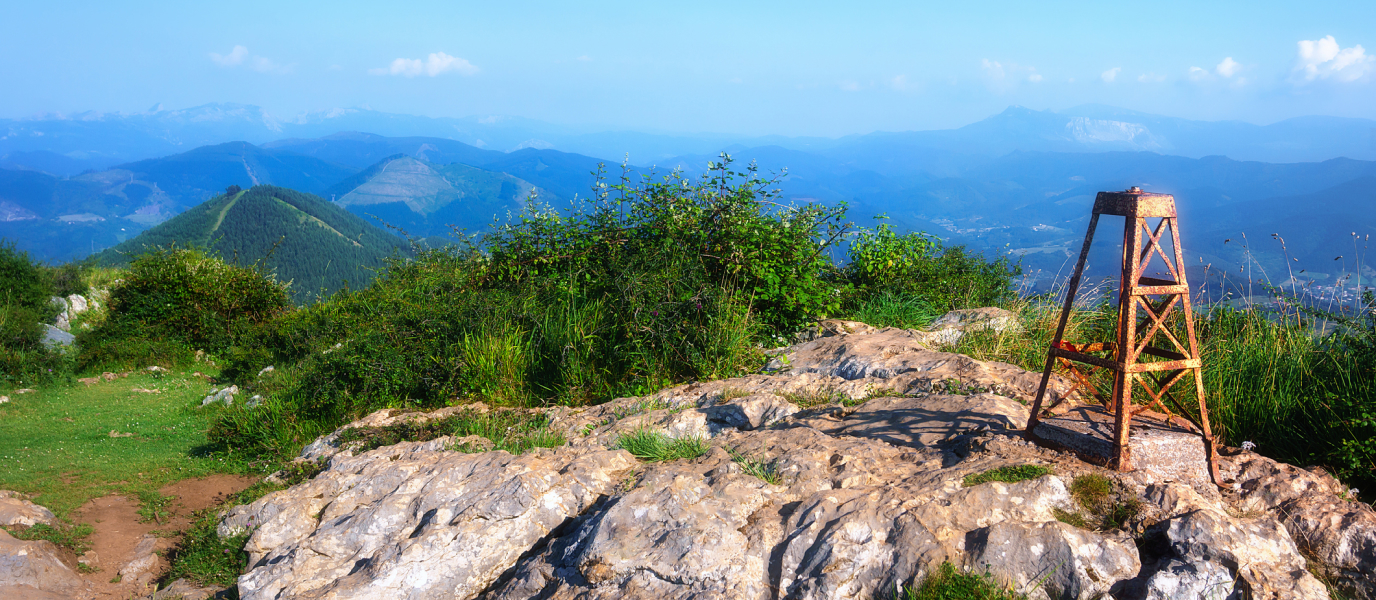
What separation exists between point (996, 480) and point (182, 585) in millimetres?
4911

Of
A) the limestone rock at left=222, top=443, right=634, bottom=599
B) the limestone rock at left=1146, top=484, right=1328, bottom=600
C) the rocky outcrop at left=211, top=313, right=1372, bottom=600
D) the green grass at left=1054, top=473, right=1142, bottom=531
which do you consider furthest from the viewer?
the limestone rock at left=222, top=443, right=634, bottom=599

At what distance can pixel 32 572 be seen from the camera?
4.08 m

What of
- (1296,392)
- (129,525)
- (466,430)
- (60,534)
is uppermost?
(1296,392)

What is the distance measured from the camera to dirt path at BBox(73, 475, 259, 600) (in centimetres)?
429

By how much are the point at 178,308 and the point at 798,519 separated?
12.3m

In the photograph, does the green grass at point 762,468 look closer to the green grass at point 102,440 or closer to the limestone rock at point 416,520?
the limestone rock at point 416,520

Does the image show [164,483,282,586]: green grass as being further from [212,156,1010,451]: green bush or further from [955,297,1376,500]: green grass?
[955,297,1376,500]: green grass

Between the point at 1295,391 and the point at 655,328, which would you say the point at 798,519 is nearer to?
the point at 655,328

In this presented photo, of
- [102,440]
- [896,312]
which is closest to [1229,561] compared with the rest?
[896,312]

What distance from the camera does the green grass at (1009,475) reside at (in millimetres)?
3344

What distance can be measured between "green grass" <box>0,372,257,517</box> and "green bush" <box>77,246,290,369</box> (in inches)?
40.3

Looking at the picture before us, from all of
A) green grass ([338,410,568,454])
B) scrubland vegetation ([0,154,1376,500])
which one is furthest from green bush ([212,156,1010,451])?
green grass ([338,410,568,454])

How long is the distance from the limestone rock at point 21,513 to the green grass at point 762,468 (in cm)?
502

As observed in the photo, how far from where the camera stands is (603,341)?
675 cm
